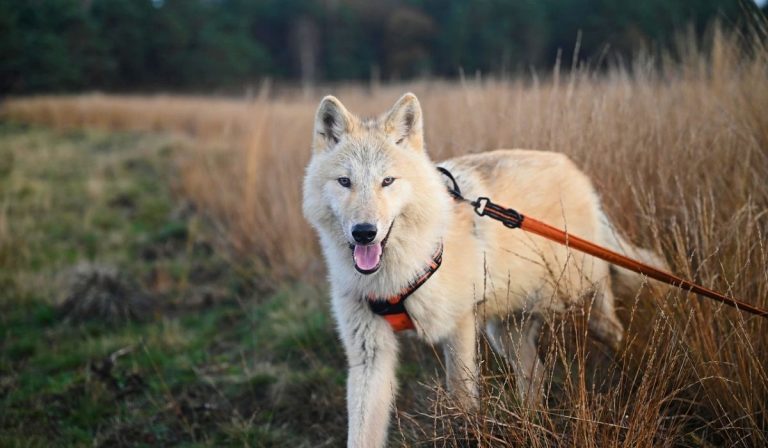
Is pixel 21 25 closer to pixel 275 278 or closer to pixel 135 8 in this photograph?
pixel 135 8

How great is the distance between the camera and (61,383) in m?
3.72

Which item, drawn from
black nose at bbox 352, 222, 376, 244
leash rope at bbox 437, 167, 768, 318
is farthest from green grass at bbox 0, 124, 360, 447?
leash rope at bbox 437, 167, 768, 318

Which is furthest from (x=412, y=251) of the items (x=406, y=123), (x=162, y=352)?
(x=162, y=352)

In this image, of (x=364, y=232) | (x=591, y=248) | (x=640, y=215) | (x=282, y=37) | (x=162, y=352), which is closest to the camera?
(x=364, y=232)

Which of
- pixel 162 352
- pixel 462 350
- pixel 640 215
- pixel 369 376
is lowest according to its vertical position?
pixel 162 352

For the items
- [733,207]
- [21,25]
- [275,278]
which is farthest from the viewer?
[21,25]

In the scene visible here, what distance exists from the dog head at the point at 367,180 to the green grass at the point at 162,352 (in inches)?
50.7

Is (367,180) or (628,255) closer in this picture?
(367,180)

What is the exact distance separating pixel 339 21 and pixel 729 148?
36723 millimetres

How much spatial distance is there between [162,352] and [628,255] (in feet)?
12.0

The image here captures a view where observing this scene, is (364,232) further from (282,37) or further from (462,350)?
(282,37)

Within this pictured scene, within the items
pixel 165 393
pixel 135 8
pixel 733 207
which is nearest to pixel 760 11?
pixel 733 207

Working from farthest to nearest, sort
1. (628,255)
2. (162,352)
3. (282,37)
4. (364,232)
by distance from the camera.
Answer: (282,37), (162,352), (628,255), (364,232)

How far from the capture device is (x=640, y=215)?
3.18 metres
